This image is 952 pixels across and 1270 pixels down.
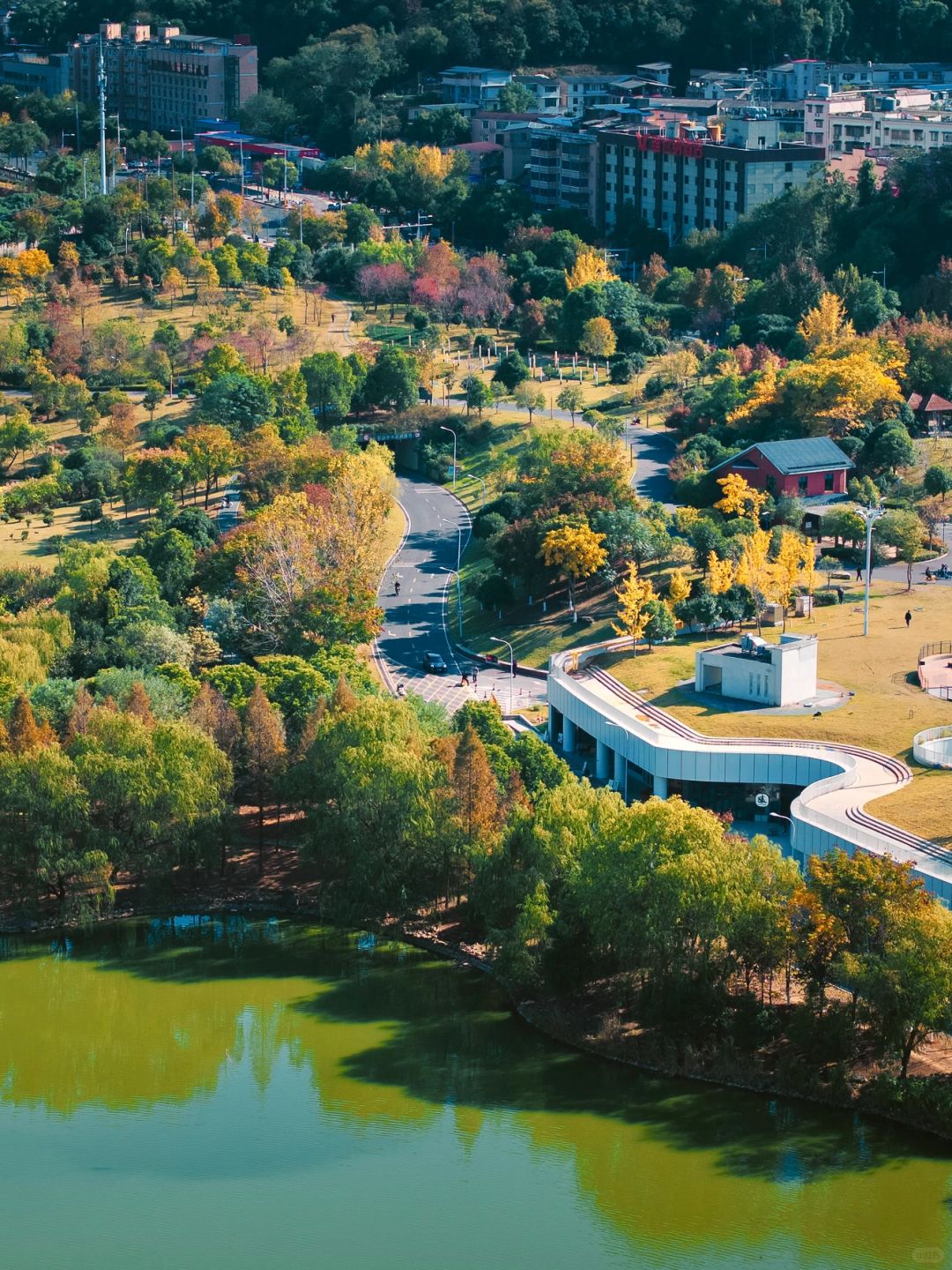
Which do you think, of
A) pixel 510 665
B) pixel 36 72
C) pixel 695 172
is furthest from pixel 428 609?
pixel 36 72

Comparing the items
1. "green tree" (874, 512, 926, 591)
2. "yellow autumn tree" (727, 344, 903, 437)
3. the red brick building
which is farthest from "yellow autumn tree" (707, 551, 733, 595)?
"yellow autumn tree" (727, 344, 903, 437)

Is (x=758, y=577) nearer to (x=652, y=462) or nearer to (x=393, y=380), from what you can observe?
(x=652, y=462)

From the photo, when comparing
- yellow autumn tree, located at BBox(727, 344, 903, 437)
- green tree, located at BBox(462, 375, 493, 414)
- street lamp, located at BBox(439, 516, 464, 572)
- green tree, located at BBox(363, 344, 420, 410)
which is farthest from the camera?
green tree, located at BBox(363, 344, 420, 410)

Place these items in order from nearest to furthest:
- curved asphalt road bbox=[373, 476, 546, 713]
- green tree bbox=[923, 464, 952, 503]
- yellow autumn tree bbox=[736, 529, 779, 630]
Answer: yellow autumn tree bbox=[736, 529, 779, 630], curved asphalt road bbox=[373, 476, 546, 713], green tree bbox=[923, 464, 952, 503]

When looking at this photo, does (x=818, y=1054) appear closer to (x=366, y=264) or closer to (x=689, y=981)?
(x=689, y=981)

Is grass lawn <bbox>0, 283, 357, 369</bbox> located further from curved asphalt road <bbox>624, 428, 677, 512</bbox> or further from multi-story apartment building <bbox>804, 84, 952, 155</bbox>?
Result: multi-story apartment building <bbox>804, 84, 952, 155</bbox>

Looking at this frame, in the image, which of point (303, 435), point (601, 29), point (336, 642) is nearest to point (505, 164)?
point (601, 29)

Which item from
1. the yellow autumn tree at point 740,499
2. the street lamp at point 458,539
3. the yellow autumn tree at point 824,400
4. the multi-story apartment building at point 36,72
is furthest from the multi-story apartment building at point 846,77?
the yellow autumn tree at point 740,499

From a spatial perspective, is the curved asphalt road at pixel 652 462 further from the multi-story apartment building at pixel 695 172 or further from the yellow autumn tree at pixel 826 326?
the multi-story apartment building at pixel 695 172
